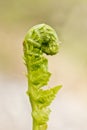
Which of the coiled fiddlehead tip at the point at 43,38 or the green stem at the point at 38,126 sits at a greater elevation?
the coiled fiddlehead tip at the point at 43,38

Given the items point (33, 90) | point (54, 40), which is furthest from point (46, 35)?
point (33, 90)

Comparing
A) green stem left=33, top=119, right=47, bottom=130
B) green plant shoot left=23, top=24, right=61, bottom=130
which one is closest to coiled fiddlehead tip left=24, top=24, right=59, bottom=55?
green plant shoot left=23, top=24, right=61, bottom=130

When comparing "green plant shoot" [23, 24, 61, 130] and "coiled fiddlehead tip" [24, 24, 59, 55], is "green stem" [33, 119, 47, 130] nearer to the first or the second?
"green plant shoot" [23, 24, 61, 130]

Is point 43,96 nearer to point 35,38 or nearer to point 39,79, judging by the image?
point 39,79

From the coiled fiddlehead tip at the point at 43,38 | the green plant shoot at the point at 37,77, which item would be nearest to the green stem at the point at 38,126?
the green plant shoot at the point at 37,77

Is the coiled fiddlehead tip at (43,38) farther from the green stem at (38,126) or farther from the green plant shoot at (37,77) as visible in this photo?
the green stem at (38,126)

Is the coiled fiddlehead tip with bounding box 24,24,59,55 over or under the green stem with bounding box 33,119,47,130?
over
